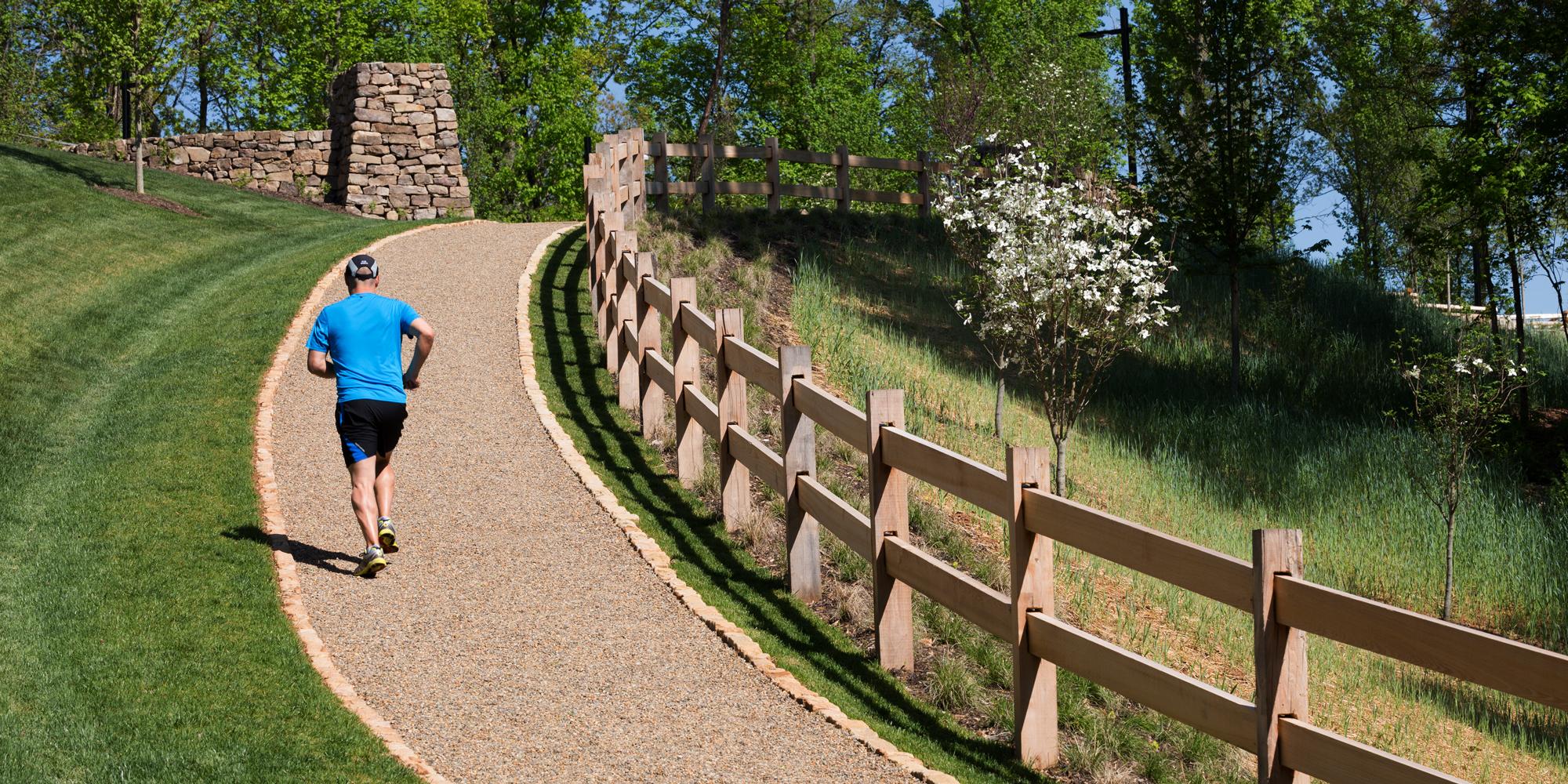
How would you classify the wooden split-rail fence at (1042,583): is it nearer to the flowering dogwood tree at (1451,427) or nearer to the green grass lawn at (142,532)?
the green grass lawn at (142,532)

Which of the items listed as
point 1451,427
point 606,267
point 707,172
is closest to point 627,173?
point 707,172

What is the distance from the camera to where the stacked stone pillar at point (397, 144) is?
32.3 m

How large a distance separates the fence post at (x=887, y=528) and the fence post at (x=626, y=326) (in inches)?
216

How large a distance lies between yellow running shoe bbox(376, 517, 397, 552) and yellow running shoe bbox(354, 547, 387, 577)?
0.21ft

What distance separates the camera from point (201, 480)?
994 centimetres

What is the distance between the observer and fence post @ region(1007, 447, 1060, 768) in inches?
242

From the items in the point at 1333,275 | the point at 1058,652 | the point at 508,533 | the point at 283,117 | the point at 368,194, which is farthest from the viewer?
the point at 283,117

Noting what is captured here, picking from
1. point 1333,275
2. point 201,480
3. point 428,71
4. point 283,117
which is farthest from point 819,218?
point 283,117

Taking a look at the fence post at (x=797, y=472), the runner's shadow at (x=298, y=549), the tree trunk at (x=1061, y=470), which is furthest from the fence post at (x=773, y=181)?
the runner's shadow at (x=298, y=549)

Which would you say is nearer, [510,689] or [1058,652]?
[1058,652]

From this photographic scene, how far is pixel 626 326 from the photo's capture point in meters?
13.2

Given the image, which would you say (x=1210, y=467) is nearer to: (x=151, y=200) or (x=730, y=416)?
(x=730, y=416)

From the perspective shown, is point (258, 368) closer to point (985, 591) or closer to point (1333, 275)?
point (985, 591)

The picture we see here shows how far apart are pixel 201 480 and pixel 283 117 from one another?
3746 centimetres
